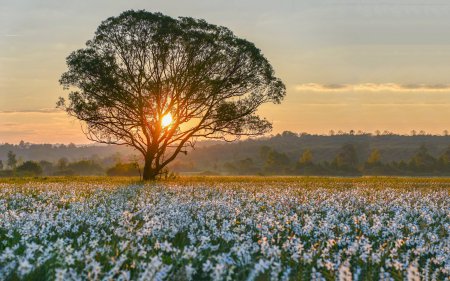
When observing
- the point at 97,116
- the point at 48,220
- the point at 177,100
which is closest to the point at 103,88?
the point at 97,116

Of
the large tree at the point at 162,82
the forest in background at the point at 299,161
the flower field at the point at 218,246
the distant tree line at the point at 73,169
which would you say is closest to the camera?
the flower field at the point at 218,246

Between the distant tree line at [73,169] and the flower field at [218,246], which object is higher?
the distant tree line at [73,169]

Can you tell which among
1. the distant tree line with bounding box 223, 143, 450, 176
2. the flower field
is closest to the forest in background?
the distant tree line with bounding box 223, 143, 450, 176

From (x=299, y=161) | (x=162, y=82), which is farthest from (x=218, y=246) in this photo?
(x=299, y=161)

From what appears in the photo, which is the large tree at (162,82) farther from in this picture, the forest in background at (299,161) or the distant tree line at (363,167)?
the distant tree line at (363,167)

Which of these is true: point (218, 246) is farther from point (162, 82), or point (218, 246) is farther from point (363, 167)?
point (363, 167)

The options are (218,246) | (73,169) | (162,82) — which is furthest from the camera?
(73,169)

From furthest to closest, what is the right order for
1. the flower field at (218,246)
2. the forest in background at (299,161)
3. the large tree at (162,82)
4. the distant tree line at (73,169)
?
the forest in background at (299,161) → the distant tree line at (73,169) → the large tree at (162,82) → the flower field at (218,246)

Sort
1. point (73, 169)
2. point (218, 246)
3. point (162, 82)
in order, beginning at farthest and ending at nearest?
point (73, 169), point (162, 82), point (218, 246)

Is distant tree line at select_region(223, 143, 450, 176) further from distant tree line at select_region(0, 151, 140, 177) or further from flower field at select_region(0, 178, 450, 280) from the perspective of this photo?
flower field at select_region(0, 178, 450, 280)

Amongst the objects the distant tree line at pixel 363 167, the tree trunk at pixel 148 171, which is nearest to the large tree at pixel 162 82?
the tree trunk at pixel 148 171

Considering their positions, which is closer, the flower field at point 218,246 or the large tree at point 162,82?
the flower field at point 218,246

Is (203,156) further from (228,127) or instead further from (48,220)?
(48,220)

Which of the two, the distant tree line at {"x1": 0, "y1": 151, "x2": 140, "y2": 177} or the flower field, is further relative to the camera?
the distant tree line at {"x1": 0, "y1": 151, "x2": 140, "y2": 177}
